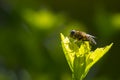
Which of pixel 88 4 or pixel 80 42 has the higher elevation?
pixel 80 42

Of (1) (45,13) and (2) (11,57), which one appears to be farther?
(1) (45,13)

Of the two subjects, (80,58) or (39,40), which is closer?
(80,58)

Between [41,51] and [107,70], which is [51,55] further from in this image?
[107,70]

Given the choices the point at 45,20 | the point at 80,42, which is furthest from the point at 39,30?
the point at 80,42

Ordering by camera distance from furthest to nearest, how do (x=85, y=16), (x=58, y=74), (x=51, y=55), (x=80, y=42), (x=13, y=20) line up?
1. (x=85, y=16)
2. (x=13, y=20)
3. (x=51, y=55)
4. (x=58, y=74)
5. (x=80, y=42)

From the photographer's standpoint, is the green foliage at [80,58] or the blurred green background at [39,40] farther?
the blurred green background at [39,40]
